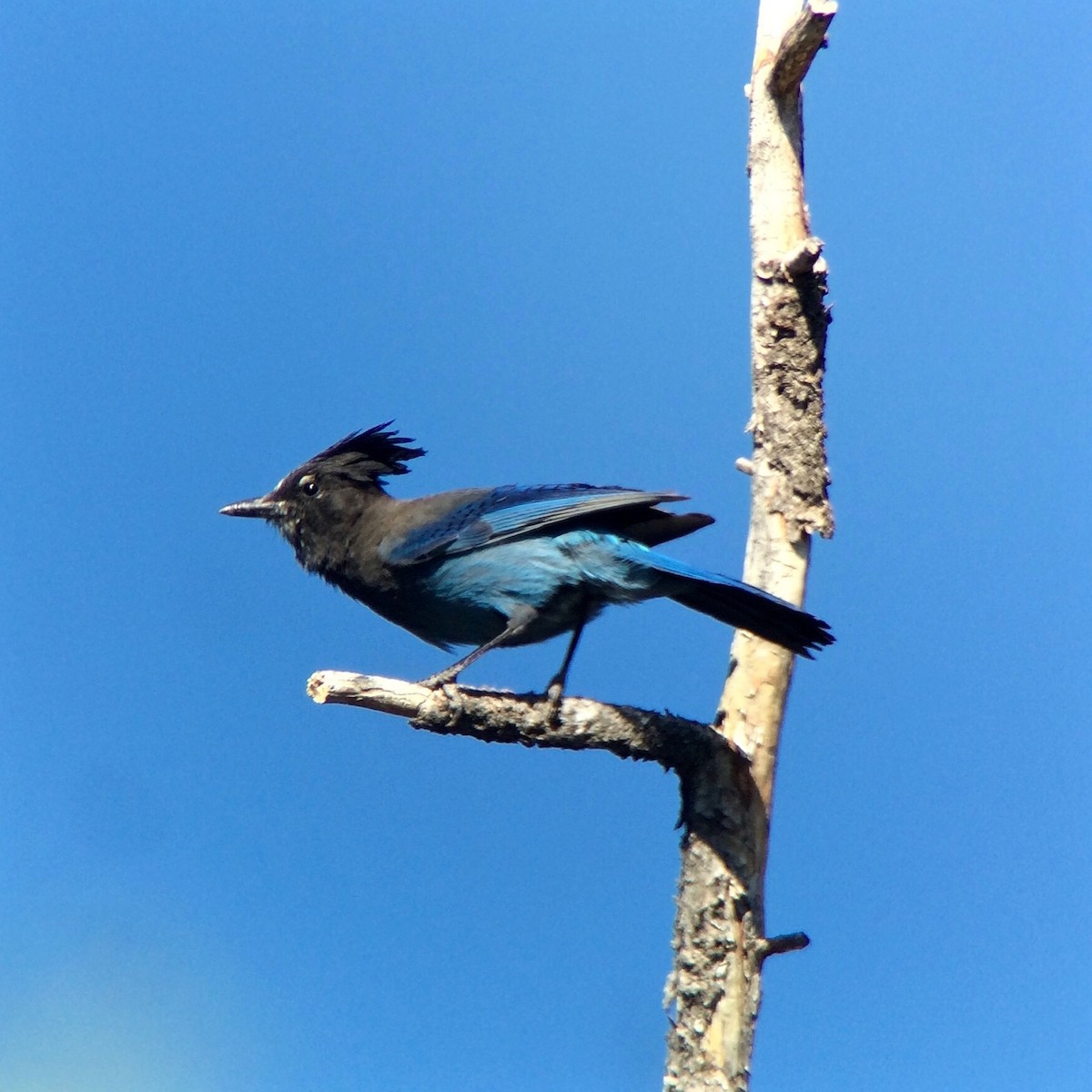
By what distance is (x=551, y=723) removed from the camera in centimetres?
469

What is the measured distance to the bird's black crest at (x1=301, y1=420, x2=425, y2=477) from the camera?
665 cm

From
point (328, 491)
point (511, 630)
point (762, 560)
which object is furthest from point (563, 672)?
point (328, 491)

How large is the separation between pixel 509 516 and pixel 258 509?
1.51 meters

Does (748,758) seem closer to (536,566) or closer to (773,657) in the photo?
(773,657)

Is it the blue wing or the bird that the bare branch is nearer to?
the bird

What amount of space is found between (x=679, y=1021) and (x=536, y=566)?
2.07 meters

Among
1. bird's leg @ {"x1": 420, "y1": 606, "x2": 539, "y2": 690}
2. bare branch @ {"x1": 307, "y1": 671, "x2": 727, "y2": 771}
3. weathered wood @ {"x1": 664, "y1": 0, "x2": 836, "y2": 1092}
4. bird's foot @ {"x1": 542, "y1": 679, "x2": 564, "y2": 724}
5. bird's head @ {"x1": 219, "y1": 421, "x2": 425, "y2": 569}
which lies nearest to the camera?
weathered wood @ {"x1": 664, "y1": 0, "x2": 836, "y2": 1092}

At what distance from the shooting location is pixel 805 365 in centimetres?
514

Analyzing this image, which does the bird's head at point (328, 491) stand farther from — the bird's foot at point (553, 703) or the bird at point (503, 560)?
the bird's foot at point (553, 703)

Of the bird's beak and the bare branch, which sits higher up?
the bird's beak

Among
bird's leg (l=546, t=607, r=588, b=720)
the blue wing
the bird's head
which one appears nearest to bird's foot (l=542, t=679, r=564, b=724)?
bird's leg (l=546, t=607, r=588, b=720)

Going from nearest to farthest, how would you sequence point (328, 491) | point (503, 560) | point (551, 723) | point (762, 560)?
point (551, 723)
point (762, 560)
point (503, 560)
point (328, 491)

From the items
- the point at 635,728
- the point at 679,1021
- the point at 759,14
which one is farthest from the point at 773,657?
the point at 759,14

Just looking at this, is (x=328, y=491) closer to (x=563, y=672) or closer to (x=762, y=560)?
(x=563, y=672)
